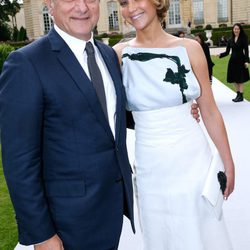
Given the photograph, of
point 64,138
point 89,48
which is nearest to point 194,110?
point 89,48

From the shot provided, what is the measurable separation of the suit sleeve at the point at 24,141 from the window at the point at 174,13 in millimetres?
44463

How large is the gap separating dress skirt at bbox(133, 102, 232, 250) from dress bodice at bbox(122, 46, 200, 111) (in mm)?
60

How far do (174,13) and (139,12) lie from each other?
44.4 m

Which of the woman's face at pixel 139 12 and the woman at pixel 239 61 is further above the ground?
the woman's face at pixel 139 12

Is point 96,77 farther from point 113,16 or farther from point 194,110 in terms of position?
point 113,16

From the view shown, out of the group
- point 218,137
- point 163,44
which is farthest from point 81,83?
point 218,137

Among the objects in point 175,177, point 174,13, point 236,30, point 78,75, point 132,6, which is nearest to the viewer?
point 78,75

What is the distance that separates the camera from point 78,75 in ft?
6.37

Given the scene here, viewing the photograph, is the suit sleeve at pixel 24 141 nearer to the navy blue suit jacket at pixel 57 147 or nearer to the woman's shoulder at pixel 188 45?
the navy blue suit jacket at pixel 57 147

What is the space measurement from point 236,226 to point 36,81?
104 inches

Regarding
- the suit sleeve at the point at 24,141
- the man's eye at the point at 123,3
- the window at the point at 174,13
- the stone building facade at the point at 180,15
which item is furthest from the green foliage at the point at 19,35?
the suit sleeve at the point at 24,141

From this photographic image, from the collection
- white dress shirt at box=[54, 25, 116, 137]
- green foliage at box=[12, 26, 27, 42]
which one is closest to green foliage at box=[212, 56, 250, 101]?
white dress shirt at box=[54, 25, 116, 137]

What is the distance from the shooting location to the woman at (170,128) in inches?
97.3

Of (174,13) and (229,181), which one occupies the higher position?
(229,181)
